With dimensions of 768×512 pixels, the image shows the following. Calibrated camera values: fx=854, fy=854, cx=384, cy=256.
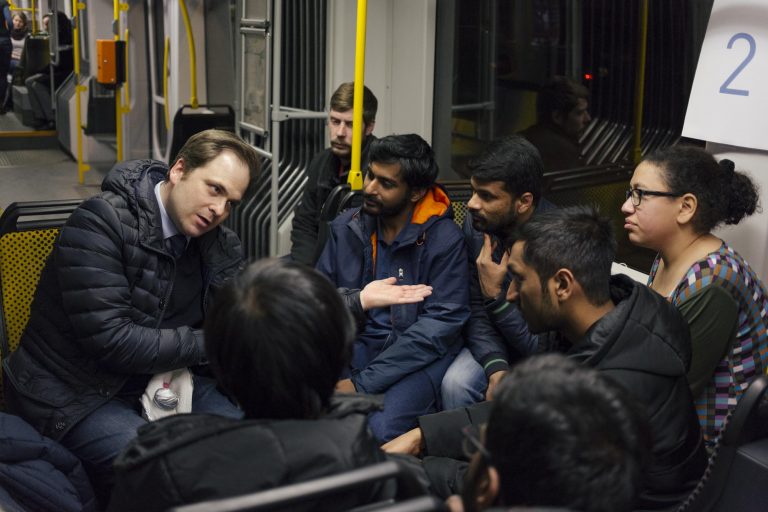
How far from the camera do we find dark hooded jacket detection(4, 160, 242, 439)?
2.42 metres

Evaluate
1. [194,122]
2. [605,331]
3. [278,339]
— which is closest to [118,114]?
[194,122]

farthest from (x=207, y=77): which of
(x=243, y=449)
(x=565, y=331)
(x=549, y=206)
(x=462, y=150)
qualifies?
(x=243, y=449)

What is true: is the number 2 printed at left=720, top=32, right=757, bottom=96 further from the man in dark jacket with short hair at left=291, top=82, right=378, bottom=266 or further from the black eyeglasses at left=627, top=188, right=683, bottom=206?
the man in dark jacket with short hair at left=291, top=82, right=378, bottom=266

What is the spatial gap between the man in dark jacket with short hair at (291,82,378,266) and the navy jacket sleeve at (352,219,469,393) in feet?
4.19

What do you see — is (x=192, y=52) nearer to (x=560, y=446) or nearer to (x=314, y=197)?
(x=314, y=197)

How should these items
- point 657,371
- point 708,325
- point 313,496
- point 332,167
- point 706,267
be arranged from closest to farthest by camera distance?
point 313,496 → point 657,371 → point 708,325 → point 706,267 → point 332,167

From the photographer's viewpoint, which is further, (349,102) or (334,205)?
(349,102)

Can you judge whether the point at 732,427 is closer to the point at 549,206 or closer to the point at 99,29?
the point at 549,206

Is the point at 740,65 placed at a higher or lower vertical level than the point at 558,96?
higher

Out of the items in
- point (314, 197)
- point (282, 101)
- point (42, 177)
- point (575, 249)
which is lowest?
point (42, 177)

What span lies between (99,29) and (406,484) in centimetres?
842

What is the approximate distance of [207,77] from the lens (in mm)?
7117

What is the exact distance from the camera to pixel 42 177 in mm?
8578

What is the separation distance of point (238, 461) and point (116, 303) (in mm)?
1237
